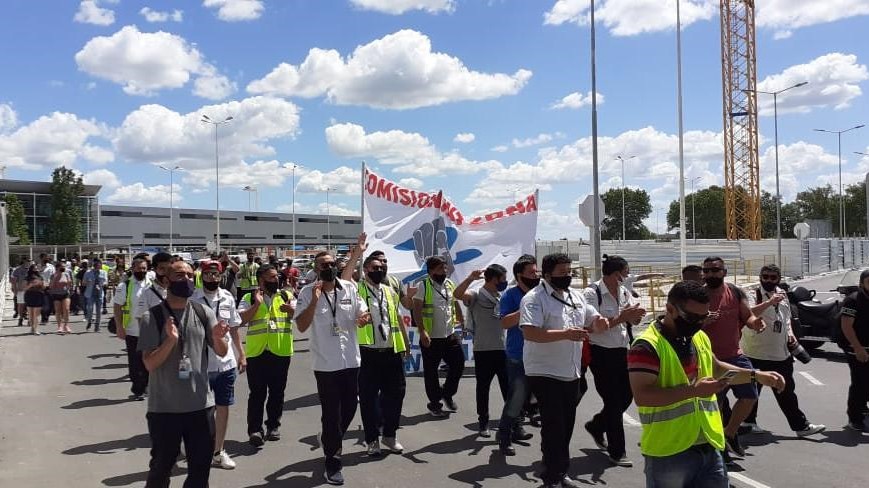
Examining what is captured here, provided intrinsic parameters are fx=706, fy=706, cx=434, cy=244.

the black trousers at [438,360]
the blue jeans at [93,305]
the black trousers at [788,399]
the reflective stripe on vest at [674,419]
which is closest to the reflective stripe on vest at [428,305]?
the black trousers at [438,360]

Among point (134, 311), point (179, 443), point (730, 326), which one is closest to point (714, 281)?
point (730, 326)

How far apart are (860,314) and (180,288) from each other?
6519 mm

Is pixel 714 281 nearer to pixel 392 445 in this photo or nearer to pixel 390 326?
pixel 390 326

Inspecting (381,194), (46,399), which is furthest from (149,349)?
(46,399)

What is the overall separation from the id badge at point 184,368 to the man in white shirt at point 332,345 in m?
1.42

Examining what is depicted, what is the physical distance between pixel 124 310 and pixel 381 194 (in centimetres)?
396

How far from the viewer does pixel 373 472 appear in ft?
19.7

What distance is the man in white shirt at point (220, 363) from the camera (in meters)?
5.89

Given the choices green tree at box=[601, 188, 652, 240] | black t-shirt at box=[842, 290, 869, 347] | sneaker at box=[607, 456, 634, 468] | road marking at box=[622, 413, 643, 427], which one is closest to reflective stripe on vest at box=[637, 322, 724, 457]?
sneaker at box=[607, 456, 634, 468]

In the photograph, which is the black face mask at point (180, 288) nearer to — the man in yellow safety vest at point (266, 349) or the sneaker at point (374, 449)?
the man in yellow safety vest at point (266, 349)

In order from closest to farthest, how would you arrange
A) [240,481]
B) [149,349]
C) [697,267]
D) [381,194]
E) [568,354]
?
[149,349] → [568,354] → [240,481] → [697,267] → [381,194]

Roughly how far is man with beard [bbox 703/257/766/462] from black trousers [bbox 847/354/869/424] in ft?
5.91

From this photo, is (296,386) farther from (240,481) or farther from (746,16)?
(746,16)

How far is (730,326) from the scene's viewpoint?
6027 mm
